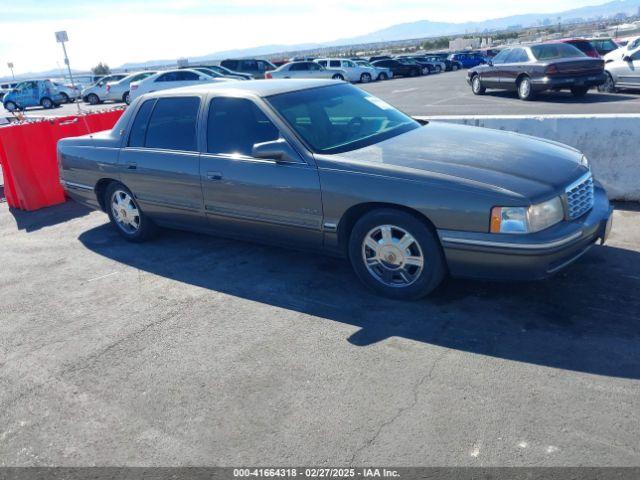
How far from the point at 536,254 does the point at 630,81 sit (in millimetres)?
14508

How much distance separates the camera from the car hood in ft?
13.0

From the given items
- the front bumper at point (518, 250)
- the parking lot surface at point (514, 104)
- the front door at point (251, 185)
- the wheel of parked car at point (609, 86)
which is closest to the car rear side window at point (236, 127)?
the front door at point (251, 185)

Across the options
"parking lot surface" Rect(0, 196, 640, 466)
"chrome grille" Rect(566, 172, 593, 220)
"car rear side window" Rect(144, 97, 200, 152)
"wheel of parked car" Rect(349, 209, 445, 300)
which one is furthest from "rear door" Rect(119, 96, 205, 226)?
"chrome grille" Rect(566, 172, 593, 220)

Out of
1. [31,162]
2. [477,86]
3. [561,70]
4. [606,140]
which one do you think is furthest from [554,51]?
[31,162]

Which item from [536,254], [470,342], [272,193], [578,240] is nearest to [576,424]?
[470,342]

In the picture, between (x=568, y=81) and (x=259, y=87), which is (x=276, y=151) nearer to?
(x=259, y=87)

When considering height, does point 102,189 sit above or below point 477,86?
above

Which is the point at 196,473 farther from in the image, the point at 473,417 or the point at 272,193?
the point at 272,193

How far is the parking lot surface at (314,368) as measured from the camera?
293cm

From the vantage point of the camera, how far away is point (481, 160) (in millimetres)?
4250

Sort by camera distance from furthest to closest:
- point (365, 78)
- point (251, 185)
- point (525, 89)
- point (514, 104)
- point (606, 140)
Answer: point (365, 78)
point (525, 89)
point (514, 104)
point (606, 140)
point (251, 185)

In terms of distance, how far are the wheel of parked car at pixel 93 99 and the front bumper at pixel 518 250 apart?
30.8 metres

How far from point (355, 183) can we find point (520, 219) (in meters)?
1.19

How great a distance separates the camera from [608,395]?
3129mm
